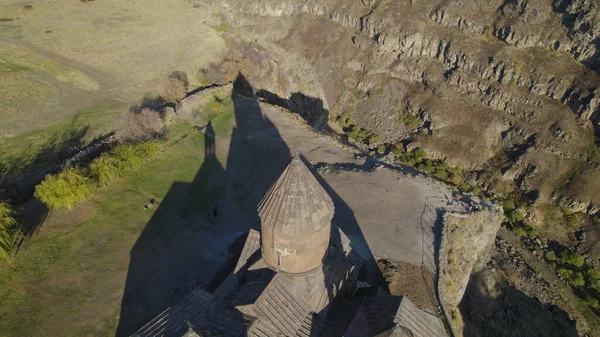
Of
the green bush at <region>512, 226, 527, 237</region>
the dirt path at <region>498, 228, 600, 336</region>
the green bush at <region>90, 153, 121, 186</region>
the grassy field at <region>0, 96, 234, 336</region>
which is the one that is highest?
the green bush at <region>90, 153, 121, 186</region>

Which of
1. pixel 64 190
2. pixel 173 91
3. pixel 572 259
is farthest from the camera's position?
pixel 173 91

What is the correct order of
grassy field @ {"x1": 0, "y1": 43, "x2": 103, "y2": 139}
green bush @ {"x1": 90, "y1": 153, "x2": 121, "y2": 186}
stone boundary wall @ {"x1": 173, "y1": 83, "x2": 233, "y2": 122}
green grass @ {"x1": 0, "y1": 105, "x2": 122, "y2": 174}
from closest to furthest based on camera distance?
1. green bush @ {"x1": 90, "y1": 153, "x2": 121, "y2": 186}
2. green grass @ {"x1": 0, "y1": 105, "x2": 122, "y2": 174}
3. grassy field @ {"x1": 0, "y1": 43, "x2": 103, "y2": 139}
4. stone boundary wall @ {"x1": 173, "y1": 83, "x2": 233, "y2": 122}

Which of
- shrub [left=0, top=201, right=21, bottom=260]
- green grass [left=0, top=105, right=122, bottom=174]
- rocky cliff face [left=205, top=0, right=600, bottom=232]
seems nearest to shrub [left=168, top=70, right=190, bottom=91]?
green grass [left=0, top=105, right=122, bottom=174]

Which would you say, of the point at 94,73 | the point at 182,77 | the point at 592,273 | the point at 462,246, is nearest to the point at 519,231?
the point at 592,273

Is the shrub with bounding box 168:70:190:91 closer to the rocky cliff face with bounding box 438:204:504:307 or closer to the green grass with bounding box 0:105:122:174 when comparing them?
the green grass with bounding box 0:105:122:174

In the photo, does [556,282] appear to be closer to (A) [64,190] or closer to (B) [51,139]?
(A) [64,190]

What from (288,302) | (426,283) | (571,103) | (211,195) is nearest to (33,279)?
(211,195)
